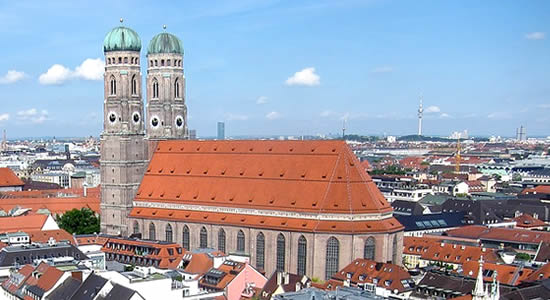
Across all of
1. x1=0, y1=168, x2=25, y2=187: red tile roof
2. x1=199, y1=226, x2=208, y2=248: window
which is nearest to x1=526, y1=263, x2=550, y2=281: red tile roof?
x1=199, y1=226, x2=208, y2=248: window

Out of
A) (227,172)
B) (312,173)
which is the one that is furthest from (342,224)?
(227,172)

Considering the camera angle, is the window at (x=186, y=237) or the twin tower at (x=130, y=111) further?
the twin tower at (x=130, y=111)

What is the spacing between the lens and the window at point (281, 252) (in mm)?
95125

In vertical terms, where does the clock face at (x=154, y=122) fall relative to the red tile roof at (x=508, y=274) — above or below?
above

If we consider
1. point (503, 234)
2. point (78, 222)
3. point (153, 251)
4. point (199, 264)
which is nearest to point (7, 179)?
point (78, 222)

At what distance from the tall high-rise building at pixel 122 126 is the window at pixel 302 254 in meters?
34.8

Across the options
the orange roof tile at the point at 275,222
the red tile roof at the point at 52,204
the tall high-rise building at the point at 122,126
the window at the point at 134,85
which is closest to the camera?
the orange roof tile at the point at 275,222

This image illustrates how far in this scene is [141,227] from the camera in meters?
110

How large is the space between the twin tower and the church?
172mm

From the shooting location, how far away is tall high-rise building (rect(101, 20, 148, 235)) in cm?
11181

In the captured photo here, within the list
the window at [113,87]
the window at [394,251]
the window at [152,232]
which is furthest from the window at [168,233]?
the window at [394,251]

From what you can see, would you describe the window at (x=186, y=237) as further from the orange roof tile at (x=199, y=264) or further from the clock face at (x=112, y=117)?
the clock face at (x=112, y=117)

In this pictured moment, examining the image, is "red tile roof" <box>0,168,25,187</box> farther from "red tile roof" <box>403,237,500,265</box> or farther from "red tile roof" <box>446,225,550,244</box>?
"red tile roof" <box>446,225,550,244</box>

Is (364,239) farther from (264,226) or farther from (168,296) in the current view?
(168,296)
